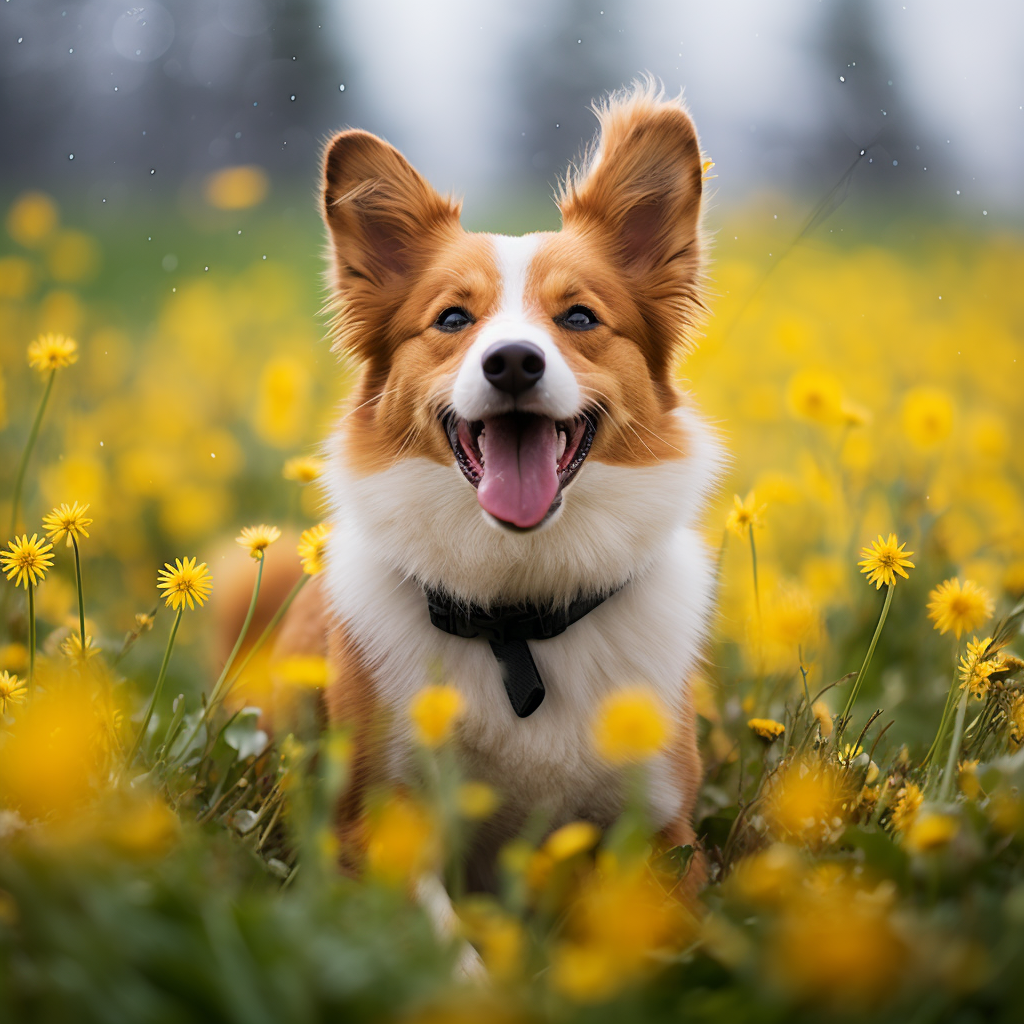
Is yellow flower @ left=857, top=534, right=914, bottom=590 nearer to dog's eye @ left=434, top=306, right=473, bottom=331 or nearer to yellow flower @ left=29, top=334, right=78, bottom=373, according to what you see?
dog's eye @ left=434, top=306, right=473, bottom=331

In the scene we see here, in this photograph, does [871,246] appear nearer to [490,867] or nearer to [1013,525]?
[1013,525]

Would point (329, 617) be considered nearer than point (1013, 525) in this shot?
Yes

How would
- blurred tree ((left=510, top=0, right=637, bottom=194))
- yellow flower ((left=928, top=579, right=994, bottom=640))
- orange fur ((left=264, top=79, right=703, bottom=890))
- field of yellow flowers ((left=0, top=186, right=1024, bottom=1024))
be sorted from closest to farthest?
field of yellow flowers ((left=0, top=186, right=1024, bottom=1024)) → yellow flower ((left=928, top=579, right=994, bottom=640)) → orange fur ((left=264, top=79, right=703, bottom=890)) → blurred tree ((left=510, top=0, right=637, bottom=194))

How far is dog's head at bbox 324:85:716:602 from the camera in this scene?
217 cm

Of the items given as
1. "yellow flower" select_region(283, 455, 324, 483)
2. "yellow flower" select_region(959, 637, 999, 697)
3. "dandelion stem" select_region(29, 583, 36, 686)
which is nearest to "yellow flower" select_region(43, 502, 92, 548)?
"dandelion stem" select_region(29, 583, 36, 686)

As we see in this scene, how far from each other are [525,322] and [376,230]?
27.4 inches

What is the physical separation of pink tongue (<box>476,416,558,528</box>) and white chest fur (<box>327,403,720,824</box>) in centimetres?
15

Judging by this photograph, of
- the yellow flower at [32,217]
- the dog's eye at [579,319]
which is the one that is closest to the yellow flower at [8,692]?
the dog's eye at [579,319]

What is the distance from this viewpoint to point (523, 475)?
2174 mm

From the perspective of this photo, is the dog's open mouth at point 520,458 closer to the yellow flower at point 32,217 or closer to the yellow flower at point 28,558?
the yellow flower at point 28,558

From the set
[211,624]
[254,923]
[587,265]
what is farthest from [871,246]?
[254,923]

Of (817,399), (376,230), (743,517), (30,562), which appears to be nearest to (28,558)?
(30,562)

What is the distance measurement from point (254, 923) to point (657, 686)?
4.25 ft

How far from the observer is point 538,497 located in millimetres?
2139
